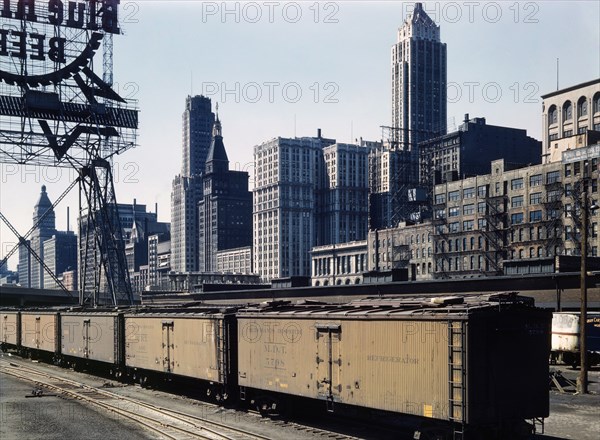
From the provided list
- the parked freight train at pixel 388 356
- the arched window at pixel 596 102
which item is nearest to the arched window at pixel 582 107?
the arched window at pixel 596 102

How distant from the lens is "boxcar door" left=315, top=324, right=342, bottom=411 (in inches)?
834

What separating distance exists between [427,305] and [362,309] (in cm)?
252

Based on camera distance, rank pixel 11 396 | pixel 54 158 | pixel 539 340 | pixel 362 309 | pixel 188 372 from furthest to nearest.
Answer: pixel 54 158, pixel 11 396, pixel 188 372, pixel 362 309, pixel 539 340

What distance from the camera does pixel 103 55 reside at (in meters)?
55.5

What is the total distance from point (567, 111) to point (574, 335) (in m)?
93.6

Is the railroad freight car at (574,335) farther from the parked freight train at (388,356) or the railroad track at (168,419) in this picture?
the railroad track at (168,419)

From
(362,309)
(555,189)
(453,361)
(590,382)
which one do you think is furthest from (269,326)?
(555,189)

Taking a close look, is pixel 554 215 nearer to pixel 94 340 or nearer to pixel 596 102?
pixel 596 102

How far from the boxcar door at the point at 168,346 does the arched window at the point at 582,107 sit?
108 m

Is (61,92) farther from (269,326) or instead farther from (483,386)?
(483,386)

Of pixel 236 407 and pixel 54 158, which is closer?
pixel 236 407

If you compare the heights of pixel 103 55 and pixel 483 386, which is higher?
pixel 103 55

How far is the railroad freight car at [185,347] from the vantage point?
26.5 m

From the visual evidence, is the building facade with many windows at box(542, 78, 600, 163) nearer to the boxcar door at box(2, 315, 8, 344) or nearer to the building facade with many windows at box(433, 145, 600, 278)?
the building facade with many windows at box(433, 145, 600, 278)
